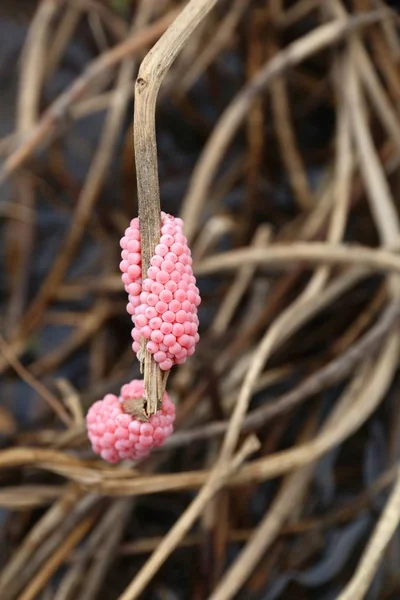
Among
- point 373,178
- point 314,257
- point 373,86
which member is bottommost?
point 314,257

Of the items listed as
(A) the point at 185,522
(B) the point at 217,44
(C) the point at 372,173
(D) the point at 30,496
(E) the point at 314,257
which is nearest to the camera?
(A) the point at 185,522

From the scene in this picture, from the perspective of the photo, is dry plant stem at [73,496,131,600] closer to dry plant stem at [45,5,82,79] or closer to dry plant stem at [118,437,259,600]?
dry plant stem at [118,437,259,600]

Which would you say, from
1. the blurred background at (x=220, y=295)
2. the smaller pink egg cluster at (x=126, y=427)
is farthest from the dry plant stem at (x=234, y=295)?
the smaller pink egg cluster at (x=126, y=427)

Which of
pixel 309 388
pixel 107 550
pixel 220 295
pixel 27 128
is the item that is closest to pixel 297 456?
pixel 309 388

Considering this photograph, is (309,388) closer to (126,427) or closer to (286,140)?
(126,427)

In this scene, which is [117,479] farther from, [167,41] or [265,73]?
[265,73]

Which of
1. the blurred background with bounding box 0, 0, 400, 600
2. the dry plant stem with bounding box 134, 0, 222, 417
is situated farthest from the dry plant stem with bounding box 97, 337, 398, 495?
the dry plant stem with bounding box 134, 0, 222, 417

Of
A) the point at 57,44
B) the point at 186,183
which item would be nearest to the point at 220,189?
the point at 186,183
